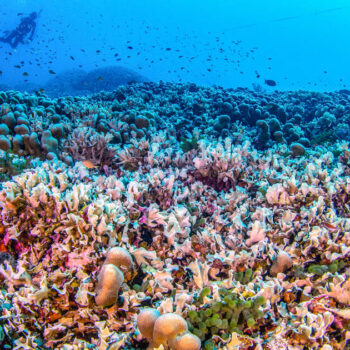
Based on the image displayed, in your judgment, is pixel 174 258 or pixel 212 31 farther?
pixel 212 31

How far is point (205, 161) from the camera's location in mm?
3920

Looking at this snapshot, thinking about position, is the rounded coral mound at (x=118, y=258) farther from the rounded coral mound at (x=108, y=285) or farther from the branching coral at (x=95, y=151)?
the branching coral at (x=95, y=151)

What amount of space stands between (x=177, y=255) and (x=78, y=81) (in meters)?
33.0

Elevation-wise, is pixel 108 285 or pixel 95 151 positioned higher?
pixel 95 151

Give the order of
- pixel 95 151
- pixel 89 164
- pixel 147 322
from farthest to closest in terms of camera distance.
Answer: pixel 95 151, pixel 89 164, pixel 147 322

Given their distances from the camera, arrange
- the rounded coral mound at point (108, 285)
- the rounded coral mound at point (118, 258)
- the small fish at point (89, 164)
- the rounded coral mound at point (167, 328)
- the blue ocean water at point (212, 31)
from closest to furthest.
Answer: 1. the rounded coral mound at point (167, 328)
2. the rounded coral mound at point (108, 285)
3. the rounded coral mound at point (118, 258)
4. the small fish at point (89, 164)
5. the blue ocean water at point (212, 31)

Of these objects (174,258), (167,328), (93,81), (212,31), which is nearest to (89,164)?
(174,258)

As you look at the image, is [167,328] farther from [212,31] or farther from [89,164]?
[212,31]

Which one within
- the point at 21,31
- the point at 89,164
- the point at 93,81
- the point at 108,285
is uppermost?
the point at 21,31

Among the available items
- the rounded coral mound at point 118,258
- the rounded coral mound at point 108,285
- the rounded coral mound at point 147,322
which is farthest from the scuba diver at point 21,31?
the rounded coral mound at point 147,322

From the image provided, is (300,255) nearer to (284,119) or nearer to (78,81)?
(284,119)

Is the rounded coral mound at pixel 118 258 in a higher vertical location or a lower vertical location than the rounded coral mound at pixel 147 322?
higher

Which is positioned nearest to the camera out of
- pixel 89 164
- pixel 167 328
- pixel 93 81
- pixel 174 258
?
pixel 167 328

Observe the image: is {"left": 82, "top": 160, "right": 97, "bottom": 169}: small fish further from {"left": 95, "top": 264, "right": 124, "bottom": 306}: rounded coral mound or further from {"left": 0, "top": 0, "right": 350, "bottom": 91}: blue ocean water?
{"left": 0, "top": 0, "right": 350, "bottom": 91}: blue ocean water
